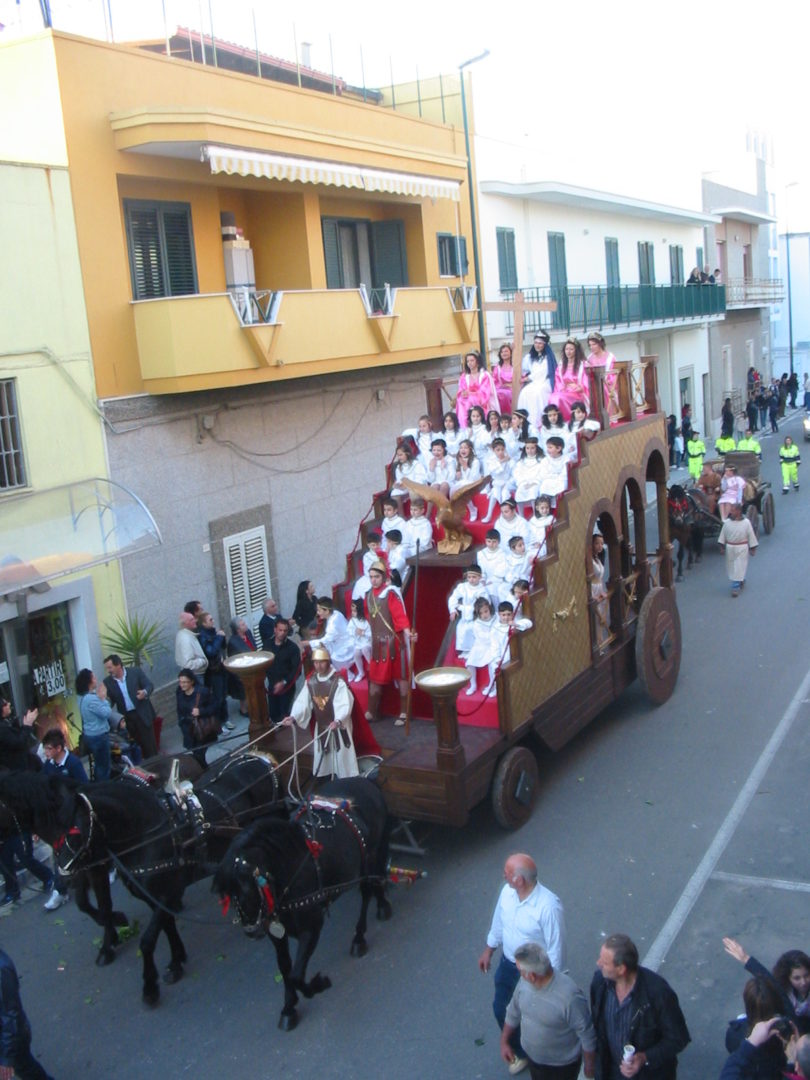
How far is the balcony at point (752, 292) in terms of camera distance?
38.0 m

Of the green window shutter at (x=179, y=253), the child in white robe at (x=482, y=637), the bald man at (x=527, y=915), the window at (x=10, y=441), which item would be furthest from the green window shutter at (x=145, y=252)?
the bald man at (x=527, y=915)

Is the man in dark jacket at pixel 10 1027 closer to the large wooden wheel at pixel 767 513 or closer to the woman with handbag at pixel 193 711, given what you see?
the woman with handbag at pixel 193 711

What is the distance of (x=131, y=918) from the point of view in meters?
8.30

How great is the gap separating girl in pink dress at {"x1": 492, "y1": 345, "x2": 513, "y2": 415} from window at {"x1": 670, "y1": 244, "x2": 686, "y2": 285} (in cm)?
2211

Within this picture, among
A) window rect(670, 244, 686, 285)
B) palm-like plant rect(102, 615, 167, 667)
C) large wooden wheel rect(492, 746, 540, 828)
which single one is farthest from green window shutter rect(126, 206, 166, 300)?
window rect(670, 244, 686, 285)

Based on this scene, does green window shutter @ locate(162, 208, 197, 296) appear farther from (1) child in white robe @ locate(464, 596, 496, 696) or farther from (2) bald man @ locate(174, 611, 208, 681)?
(1) child in white robe @ locate(464, 596, 496, 696)

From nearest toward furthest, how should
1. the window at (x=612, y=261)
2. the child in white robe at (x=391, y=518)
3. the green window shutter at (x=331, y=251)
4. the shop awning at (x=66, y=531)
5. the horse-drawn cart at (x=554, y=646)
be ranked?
the horse-drawn cart at (x=554, y=646) → the shop awning at (x=66, y=531) → the child in white robe at (x=391, y=518) → the green window shutter at (x=331, y=251) → the window at (x=612, y=261)

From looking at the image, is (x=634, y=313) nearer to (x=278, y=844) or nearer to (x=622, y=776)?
(x=622, y=776)

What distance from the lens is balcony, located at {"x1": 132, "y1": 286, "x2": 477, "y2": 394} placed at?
41.1 feet

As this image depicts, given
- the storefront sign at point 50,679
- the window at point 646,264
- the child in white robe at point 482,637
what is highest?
the window at point 646,264

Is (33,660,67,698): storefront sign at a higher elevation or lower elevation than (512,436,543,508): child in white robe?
lower

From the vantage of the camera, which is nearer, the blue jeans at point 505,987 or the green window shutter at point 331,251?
the blue jeans at point 505,987

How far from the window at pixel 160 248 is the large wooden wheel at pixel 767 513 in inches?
466

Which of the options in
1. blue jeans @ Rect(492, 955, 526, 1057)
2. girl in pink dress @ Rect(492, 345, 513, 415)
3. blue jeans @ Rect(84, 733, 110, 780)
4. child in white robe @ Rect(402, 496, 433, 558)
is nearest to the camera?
blue jeans @ Rect(492, 955, 526, 1057)
